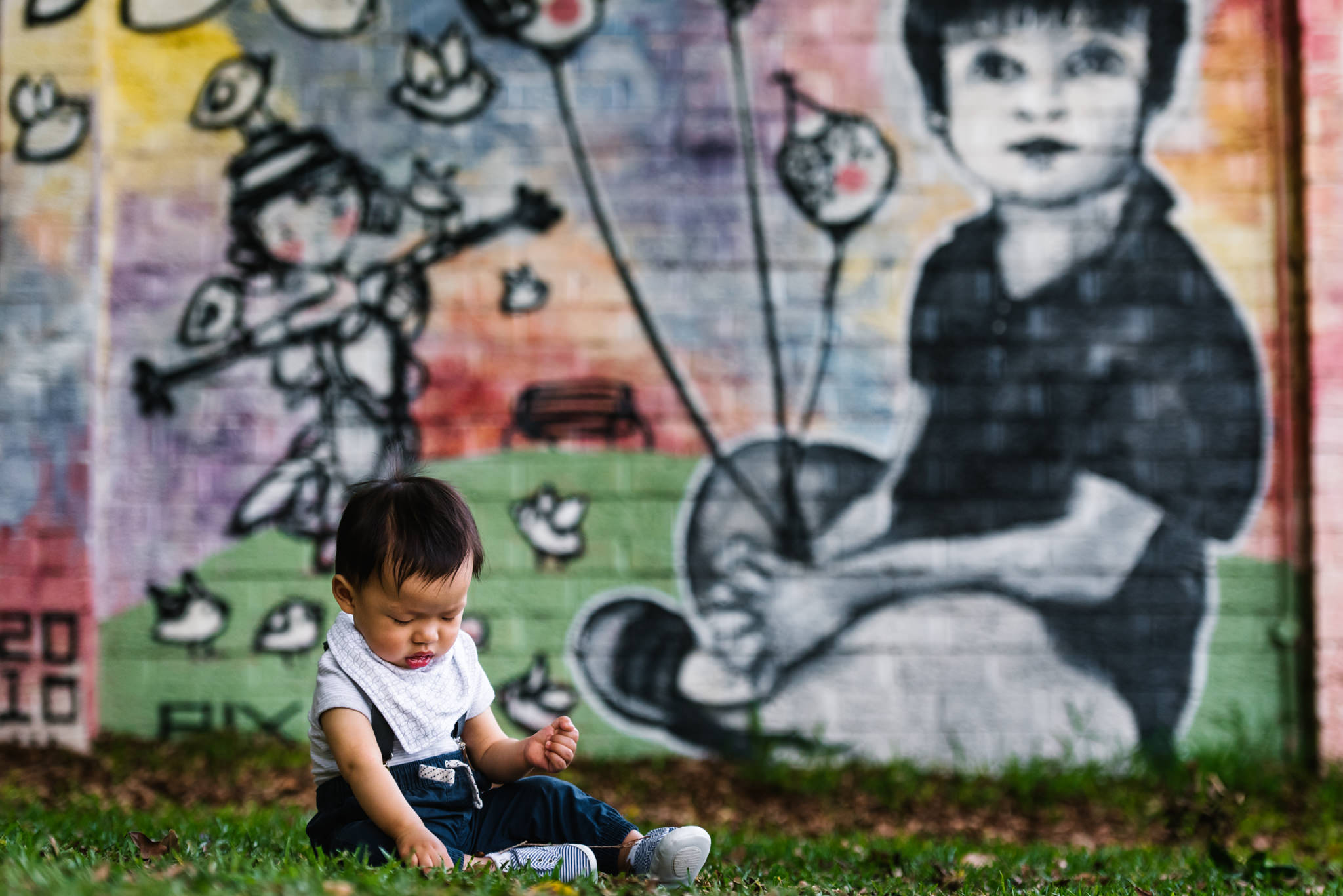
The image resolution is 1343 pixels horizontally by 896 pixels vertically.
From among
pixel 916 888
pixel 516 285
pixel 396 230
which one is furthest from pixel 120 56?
pixel 916 888

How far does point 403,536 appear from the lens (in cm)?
217

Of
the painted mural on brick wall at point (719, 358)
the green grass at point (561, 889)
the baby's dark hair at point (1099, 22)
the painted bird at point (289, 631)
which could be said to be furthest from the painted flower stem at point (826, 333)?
the painted bird at point (289, 631)

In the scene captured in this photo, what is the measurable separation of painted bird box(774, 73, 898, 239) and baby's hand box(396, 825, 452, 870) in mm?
3284

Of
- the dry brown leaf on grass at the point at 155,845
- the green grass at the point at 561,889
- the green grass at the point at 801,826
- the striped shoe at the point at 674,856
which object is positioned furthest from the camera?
the dry brown leaf on grass at the point at 155,845

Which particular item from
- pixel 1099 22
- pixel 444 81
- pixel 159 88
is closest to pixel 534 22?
pixel 444 81

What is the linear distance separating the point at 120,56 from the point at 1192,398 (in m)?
4.81

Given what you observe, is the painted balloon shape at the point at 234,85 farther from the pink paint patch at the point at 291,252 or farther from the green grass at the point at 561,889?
the green grass at the point at 561,889

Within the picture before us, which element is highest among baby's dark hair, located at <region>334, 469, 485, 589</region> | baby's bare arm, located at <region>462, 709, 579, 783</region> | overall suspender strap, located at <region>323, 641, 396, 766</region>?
baby's dark hair, located at <region>334, 469, 485, 589</region>

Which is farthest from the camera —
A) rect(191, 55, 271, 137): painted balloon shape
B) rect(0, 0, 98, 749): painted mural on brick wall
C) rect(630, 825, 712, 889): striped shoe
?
rect(191, 55, 271, 137): painted balloon shape

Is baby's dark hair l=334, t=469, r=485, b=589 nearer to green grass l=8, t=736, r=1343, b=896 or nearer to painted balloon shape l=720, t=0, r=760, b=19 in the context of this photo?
green grass l=8, t=736, r=1343, b=896

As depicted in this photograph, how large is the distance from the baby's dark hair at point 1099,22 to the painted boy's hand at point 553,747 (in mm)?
3467

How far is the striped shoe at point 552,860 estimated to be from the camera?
2.24 meters

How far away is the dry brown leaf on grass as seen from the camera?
2439 millimetres

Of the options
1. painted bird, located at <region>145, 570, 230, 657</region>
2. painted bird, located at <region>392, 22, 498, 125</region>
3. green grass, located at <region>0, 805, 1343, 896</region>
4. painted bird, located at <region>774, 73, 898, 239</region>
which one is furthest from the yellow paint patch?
green grass, located at <region>0, 805, 1343, 896</region>
